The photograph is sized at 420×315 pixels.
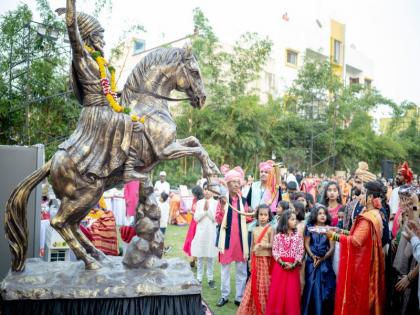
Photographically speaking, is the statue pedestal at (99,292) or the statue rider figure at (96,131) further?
the statue rider figure at (96,131)

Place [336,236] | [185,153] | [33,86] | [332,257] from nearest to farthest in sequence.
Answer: [185,153]
[336,236]
[332,257]
[33,86]

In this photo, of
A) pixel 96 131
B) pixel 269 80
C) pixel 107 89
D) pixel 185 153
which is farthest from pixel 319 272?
pixel 269 80

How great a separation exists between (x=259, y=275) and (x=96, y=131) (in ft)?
8.45

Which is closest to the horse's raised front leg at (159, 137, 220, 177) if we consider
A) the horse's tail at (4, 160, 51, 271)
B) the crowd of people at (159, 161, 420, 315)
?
the crowd of people at (159, 161, 420, 315)

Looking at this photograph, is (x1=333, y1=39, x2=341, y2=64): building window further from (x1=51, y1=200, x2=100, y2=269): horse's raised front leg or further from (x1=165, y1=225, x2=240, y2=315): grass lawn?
(x1=51, y1=200, x2=100, y2=269): horse's raised front leg

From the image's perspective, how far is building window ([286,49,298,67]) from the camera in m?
27.1

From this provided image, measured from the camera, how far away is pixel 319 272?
5043 mm

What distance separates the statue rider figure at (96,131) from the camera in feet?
13.4

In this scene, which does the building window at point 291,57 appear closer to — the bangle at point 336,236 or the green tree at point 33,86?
the green tree at point 33,86

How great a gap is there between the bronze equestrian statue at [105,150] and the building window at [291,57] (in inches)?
931

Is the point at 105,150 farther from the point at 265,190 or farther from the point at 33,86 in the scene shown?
the point at 33,86

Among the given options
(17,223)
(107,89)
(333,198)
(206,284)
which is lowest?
(206,284)

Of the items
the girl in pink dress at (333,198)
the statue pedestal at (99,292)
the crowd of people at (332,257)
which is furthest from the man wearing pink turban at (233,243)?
the statue pedestal at (99,292)

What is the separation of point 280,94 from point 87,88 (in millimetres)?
22008
